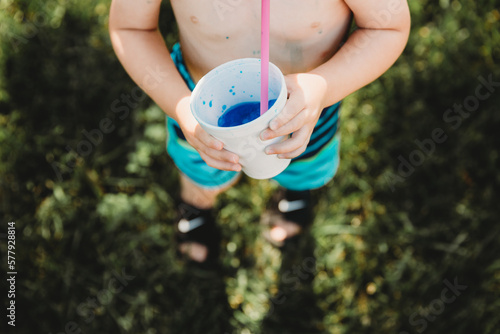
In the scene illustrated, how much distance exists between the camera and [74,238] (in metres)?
1.76

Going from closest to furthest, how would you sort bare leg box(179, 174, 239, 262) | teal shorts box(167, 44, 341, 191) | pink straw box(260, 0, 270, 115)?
pink straw box(260, 0, 270, 115) < teal shorts box(167, 44, 341, 191) < bare leg box(179, 174, 239, 262)

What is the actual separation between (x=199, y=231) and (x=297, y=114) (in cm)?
90

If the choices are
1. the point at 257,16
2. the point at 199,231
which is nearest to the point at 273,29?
the point at 257,16

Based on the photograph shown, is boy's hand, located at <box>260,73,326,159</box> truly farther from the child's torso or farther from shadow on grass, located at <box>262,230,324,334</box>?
shadow on grass, located at <box>262,230,324,334</box>

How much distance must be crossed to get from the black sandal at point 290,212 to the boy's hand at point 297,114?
733 millimetres

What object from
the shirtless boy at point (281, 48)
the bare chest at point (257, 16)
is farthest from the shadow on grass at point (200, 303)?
the bare chest at point (257, 16)

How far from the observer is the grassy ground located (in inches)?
65.0

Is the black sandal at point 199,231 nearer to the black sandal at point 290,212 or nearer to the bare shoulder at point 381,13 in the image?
the black sandal at point 290,212

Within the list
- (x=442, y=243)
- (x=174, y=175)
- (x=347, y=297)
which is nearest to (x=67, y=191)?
(x=174, y=175)

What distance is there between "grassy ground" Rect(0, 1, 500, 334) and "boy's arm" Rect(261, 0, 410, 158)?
812 millimetres

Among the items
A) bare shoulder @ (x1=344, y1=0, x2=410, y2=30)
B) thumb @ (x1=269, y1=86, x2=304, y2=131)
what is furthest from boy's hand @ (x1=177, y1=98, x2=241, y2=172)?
bare shoulder @ (x1=344, y1=0, x2=410, y2=30)

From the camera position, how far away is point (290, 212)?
1.69 metres

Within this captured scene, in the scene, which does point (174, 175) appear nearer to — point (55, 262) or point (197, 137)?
point (55, 262)

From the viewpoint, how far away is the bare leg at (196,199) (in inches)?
62.0
